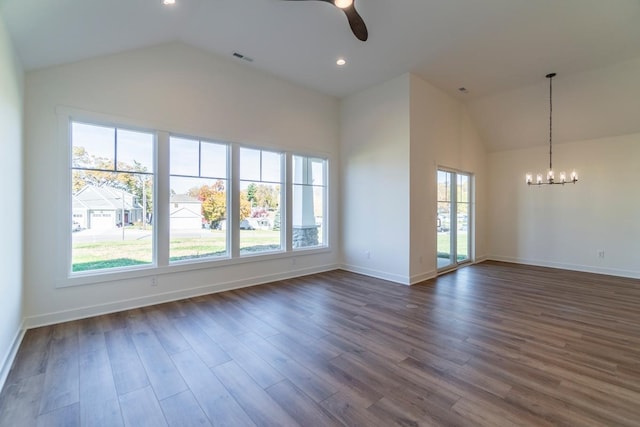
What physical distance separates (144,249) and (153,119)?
191cm

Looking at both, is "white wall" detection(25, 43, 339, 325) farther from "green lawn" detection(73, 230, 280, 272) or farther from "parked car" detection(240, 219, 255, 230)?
"parked car" detection(240, 219, 255, 230)

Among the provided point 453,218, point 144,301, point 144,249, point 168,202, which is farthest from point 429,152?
point 144,301

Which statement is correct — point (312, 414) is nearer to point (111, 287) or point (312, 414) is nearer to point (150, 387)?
point (150, 387)

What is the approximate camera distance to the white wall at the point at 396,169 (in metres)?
5.29

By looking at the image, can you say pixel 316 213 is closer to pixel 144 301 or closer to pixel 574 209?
pixel 144 301

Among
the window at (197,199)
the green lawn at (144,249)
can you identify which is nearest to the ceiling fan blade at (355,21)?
the window at (197,199)

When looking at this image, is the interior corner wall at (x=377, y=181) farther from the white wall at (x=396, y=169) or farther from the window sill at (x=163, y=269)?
the window sill at (x=163, y=269)

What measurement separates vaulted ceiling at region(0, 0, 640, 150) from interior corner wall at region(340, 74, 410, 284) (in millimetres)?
438

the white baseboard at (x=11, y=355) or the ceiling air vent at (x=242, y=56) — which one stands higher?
the ceiling air vent at (x=242, y=56)

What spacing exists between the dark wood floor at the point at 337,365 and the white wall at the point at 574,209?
93.8 inches

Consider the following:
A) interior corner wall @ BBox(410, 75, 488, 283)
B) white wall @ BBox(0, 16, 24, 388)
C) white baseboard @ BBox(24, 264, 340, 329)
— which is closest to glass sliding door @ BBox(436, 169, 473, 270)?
interior corner wall @ BBox(410, 75, 488, 283)

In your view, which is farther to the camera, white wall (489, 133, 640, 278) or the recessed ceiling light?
white wall (489, 133, 640, 278)

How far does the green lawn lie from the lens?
12.3 feet

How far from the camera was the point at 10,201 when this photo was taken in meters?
2.71
